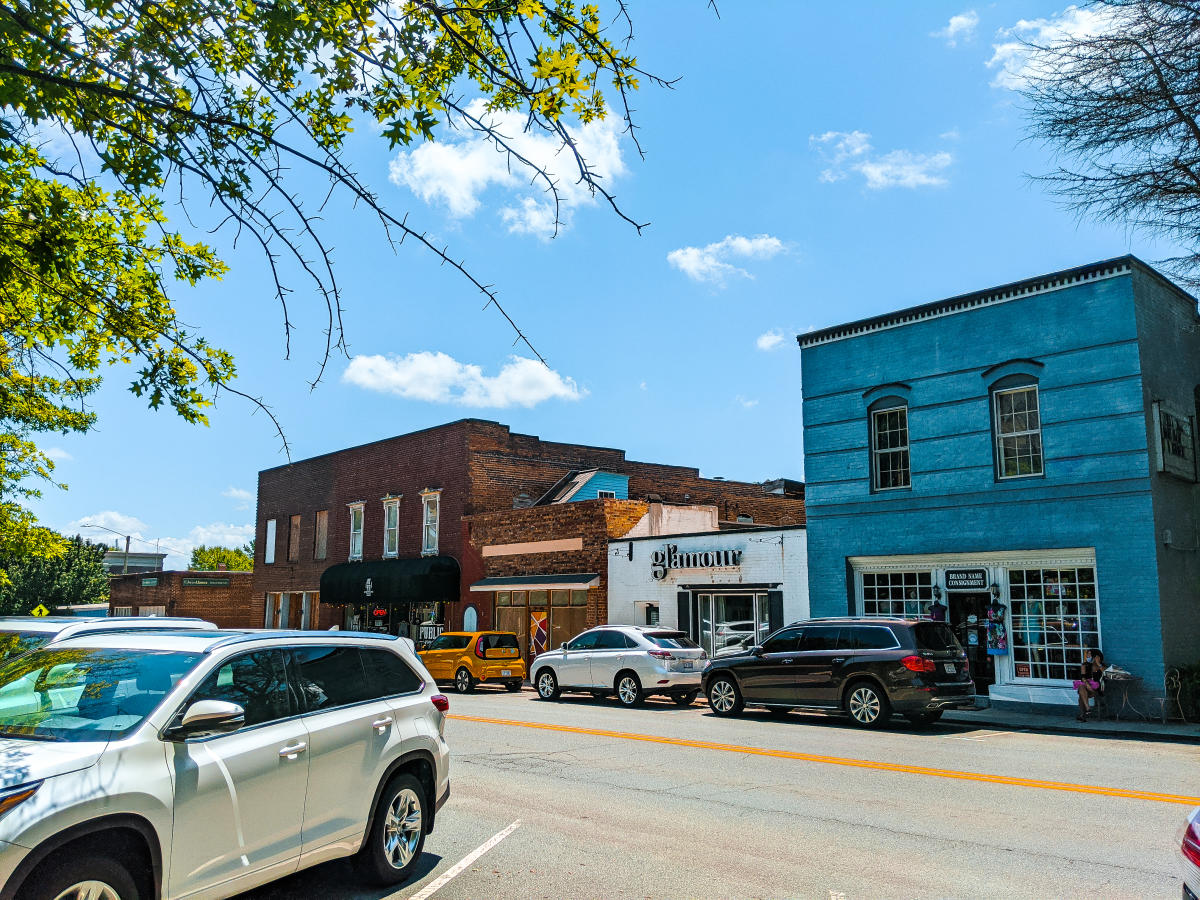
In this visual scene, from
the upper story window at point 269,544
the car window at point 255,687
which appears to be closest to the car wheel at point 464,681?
the car window at point 255,687

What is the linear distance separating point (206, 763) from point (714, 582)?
19.6m

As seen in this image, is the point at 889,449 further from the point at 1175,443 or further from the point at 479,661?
the point at 479,661

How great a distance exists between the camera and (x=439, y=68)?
6523 mm

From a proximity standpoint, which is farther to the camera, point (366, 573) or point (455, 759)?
point (366, 573)

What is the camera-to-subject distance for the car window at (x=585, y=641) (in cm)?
2078

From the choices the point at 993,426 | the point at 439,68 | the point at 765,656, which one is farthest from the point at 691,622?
the point at 439,68

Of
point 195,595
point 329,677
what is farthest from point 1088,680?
point 195,595

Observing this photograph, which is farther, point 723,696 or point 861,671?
point 723,696

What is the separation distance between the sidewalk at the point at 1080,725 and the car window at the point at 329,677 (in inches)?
509

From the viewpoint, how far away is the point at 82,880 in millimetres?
4094

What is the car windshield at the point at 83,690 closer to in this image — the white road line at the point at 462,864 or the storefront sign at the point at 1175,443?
the white road line at the point at 462,864

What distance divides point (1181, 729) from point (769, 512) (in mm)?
22249

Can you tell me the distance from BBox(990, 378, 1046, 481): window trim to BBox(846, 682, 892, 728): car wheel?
6.09 meters

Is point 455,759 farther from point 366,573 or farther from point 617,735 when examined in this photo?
point 366,573
